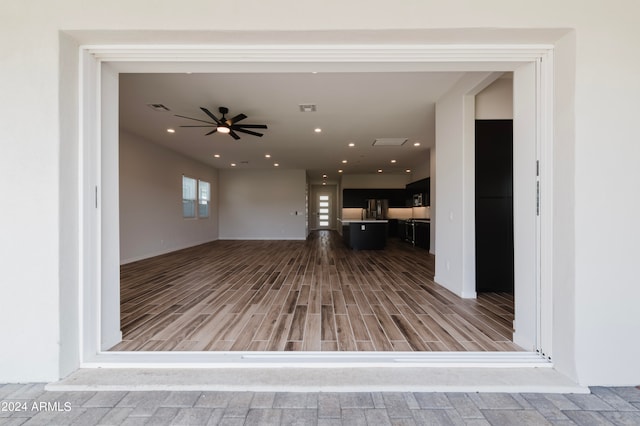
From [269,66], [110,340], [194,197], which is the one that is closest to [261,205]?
[194,197]

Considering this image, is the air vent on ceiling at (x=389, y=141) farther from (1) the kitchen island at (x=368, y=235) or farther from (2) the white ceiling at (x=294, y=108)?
(1) the kitchen island at (x=368, y=235)

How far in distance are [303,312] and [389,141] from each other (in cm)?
488

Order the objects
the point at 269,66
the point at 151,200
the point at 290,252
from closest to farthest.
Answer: the point at 269,66 → the point at 151,200 → the point at 290,252

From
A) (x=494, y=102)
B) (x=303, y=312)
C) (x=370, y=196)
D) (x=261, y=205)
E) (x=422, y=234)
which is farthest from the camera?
(x=370, y=196)

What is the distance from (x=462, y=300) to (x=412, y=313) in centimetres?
90

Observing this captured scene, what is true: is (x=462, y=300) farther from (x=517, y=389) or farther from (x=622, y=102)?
(x=622, y=102)

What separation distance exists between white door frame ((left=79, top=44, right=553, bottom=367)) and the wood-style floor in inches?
9.0

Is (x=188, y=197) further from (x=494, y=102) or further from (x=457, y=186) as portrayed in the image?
(x=494, y=102)

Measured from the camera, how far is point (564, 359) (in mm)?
1719

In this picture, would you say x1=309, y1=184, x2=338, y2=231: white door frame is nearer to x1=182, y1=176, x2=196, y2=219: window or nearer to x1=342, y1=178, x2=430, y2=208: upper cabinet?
x1=342, y1=178, x2=430, y2=208: upper cabinet

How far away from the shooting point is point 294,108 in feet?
14.6

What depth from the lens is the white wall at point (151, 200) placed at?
575cm

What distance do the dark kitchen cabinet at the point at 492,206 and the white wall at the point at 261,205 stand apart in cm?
777

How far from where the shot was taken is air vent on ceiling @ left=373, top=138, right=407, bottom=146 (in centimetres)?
628
